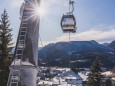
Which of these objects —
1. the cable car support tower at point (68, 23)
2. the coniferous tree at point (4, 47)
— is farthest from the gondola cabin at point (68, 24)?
the coniferous tree at point (4, 47)

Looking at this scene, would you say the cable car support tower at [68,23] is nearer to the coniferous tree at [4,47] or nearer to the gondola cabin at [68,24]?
the gondola cabin at [68,24]

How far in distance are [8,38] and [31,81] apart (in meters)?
30.6

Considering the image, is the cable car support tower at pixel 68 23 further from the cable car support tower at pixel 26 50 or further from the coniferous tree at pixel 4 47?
the coniferous tree at pixel 4 47

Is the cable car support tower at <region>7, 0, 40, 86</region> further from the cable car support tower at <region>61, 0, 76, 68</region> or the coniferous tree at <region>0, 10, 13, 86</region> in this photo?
the coniferous tree at <region>0, 10, 13, 86</region>

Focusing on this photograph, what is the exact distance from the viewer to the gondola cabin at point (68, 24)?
45.1ft

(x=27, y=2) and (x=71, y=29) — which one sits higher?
(x=27, y=2)

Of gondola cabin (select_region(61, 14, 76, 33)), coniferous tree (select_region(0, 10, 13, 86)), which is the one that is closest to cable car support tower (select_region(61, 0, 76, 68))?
gondola cabin (select_region(61, 14, 76, 33))

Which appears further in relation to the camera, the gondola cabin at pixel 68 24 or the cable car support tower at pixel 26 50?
the gondola cabin at pixel 68 24

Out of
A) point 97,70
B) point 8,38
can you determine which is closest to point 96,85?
point 97,70

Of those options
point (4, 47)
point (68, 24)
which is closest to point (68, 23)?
point (68, 24)

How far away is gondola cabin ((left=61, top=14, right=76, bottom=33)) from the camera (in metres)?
13.7

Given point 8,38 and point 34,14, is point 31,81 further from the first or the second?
point 8,38

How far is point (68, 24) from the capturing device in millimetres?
14047

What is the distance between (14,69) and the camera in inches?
535
